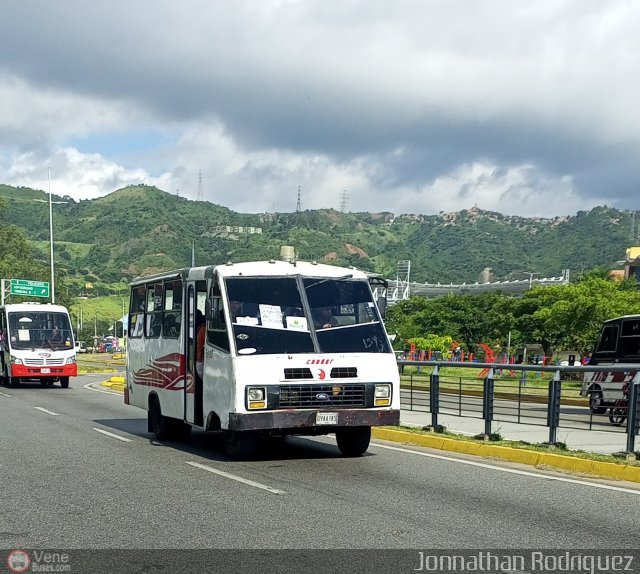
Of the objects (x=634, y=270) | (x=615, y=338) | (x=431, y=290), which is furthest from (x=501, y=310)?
(x=431, y=290)

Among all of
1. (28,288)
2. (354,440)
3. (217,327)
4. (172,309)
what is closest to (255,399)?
(217,327)

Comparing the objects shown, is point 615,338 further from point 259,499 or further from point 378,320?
point 259,499

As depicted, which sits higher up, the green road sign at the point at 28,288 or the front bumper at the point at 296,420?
the green road sign at the point at 28,288

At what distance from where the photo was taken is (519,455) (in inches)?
488

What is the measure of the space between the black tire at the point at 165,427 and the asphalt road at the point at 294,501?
673 mm

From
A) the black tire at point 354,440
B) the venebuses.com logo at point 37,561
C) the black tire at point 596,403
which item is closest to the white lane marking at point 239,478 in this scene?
the black tire at point 354,440

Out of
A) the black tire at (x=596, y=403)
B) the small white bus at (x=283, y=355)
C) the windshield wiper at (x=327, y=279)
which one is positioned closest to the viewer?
the small white bus at (x=283, y=355)

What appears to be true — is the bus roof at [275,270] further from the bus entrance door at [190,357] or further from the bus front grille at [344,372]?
the bus front grille at [344,372]

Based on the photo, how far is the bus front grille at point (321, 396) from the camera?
1177cm

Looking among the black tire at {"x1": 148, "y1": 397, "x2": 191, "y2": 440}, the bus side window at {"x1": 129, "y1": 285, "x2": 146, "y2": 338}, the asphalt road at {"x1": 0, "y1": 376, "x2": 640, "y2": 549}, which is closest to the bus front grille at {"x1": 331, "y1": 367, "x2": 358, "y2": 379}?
the asphalt road at {"x1": 0, "y1": 376, "x2": 640, "y2": 549}

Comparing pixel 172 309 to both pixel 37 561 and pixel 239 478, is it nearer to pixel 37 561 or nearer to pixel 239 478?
pixel 239 478

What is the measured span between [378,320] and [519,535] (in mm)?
5597

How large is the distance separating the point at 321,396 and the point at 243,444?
1.29 m

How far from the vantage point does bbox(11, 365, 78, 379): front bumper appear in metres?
32.3
